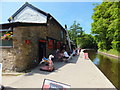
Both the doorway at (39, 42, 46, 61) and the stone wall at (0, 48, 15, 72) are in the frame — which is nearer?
the stone wall at (0, 48, 15, 72)

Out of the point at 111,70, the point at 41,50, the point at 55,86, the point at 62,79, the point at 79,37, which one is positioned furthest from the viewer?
the point at 79,37

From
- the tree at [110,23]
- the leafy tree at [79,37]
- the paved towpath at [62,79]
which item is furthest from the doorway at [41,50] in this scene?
the leafy tree at [79,37]

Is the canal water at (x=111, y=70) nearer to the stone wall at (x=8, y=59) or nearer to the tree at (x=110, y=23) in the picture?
the tree at (x=110, y=23)

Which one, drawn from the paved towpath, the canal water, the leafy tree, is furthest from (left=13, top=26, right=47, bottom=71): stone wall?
the leafy tree

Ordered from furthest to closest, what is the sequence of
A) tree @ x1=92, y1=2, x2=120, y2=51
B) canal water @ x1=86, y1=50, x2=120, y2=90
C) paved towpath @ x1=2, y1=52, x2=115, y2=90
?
1. tree @ x1=92, y1=2, x2=120, y2=51
2. canal water @ x1=86, y1=50, x2=120, y2=90
3. paved towpath @ x1=2, y1=52, x2=115, y2=90

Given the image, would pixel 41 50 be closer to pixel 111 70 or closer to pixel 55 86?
pixel 55 86

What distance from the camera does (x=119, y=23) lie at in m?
12.8

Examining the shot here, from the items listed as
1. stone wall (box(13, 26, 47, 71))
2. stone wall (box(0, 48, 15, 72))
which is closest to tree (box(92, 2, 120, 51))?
stone wall (box(13, 26, 47, 71))

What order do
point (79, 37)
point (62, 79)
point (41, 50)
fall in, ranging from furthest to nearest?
point (79, 37) → point (41, 50) → point (62, 79)

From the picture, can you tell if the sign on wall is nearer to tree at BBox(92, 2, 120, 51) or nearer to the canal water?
the canal water

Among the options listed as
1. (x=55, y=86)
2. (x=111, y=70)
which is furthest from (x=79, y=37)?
(x=55, y=86)

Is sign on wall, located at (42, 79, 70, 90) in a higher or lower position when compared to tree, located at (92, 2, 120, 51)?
lower

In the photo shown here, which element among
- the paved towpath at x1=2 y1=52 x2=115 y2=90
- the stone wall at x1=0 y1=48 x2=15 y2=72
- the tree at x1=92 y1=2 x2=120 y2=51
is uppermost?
the tree at x1=92 y1=2 x2=120 y2=51

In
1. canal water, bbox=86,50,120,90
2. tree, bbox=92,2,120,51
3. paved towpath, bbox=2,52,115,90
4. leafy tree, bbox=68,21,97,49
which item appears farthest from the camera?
leafy tree, bbox=68,21,97,49
